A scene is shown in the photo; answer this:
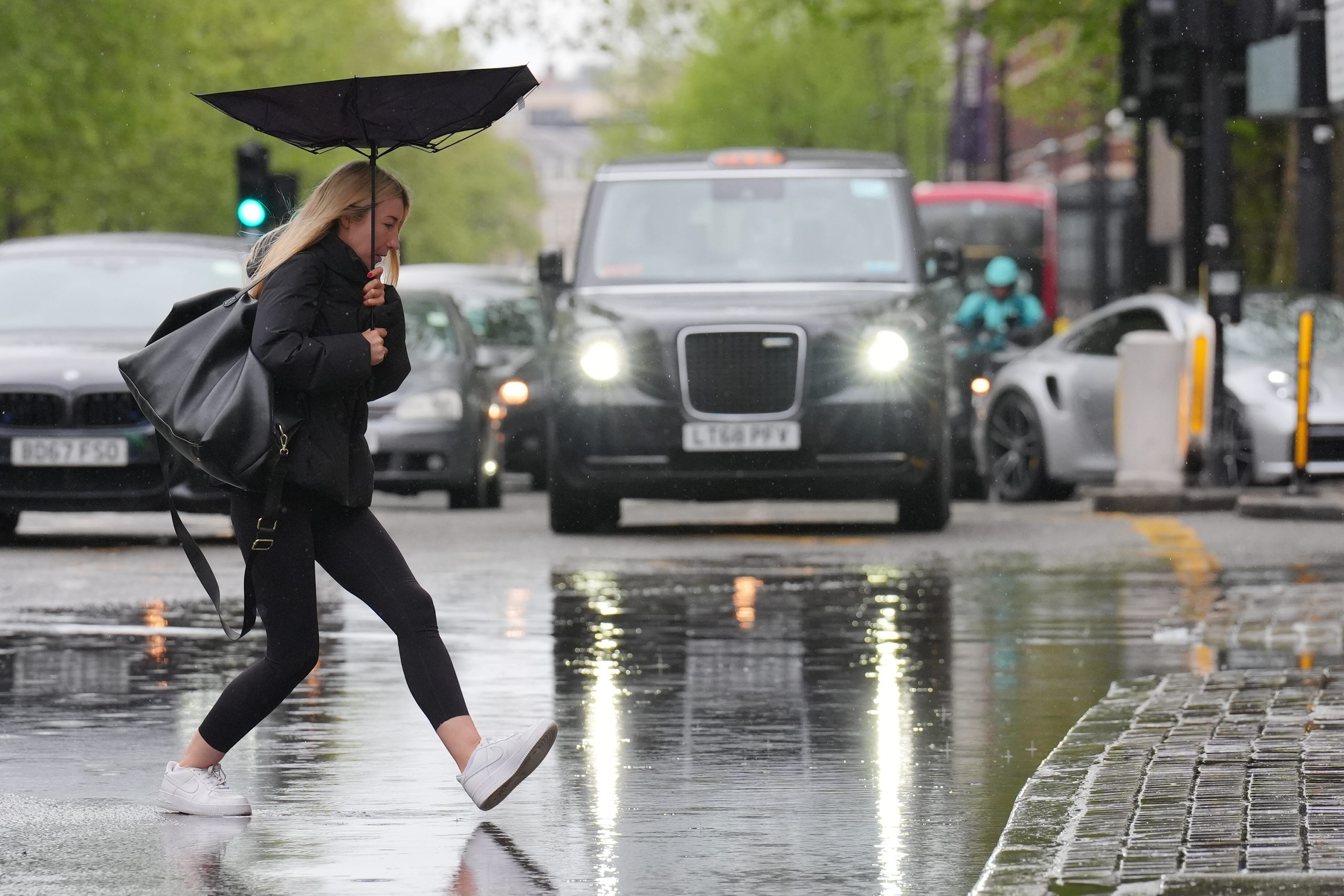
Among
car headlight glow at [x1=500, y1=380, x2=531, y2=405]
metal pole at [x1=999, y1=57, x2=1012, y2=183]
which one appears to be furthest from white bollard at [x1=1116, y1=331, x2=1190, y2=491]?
metal pole at [x1=999, y1=57, x2=1012, y2=183]

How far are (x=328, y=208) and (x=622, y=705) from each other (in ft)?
8.14

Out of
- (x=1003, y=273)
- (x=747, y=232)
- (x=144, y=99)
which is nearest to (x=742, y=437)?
(x=747, y=232)

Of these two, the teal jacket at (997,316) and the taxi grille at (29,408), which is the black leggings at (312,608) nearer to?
the taxi grille at (29,408)

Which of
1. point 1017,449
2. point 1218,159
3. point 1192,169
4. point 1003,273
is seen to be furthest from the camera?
point 1192,169

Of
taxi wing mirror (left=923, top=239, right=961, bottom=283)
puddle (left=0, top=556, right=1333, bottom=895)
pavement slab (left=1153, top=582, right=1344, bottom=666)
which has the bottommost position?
pavement slab (left=1153, top=582, right=1344, bottom=666)

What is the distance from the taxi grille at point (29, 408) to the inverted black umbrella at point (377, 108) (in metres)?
8.52

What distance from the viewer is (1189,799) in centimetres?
675

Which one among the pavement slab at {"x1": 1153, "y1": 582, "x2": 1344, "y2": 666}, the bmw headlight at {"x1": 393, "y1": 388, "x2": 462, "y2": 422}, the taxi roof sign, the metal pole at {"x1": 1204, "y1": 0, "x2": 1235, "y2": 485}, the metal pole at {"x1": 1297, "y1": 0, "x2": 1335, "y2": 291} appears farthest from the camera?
the metal pole at {"x1": 1297, "y1": 0, "x2": 1335, "y2": 291}

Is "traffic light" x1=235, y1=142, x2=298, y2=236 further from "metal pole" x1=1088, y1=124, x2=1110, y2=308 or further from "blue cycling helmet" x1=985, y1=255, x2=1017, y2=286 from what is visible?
"metal pole" x1=1088, y1=124, x2=1110, y2=308

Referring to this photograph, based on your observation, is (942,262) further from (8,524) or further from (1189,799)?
(1189,799)

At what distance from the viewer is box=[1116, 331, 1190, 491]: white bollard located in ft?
62.3

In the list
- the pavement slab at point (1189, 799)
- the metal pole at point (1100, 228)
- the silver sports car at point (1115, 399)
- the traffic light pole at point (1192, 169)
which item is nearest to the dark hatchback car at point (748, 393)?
the silver sports car at point (1115, 399)

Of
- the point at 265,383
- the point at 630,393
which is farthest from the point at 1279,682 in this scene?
the point at 630,393

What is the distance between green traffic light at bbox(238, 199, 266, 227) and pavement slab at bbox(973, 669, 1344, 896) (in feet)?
49.7
